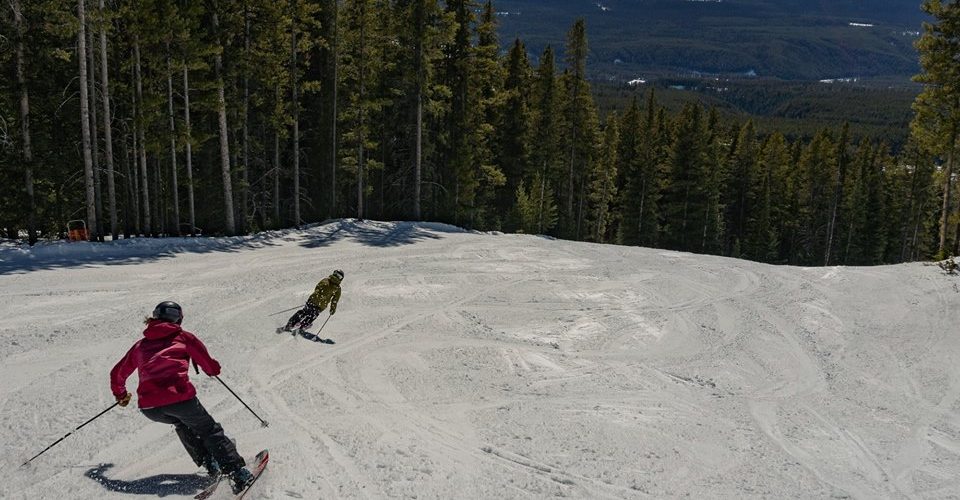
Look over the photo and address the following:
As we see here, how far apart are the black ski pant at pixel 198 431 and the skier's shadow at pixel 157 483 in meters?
0.26

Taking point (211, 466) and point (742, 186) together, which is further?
point (742, 186)

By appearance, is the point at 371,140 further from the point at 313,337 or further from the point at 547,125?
the point at 313,337

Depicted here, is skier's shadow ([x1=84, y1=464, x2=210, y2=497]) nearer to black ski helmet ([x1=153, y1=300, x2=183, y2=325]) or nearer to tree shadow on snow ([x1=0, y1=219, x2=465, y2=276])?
black ski helmet ([x1=153, y1=300, x2=183, y2=325])

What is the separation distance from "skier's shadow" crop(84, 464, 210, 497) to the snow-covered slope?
0.08 ft

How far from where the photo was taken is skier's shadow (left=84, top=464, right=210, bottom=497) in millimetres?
6859

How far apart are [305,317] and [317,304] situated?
368 mm

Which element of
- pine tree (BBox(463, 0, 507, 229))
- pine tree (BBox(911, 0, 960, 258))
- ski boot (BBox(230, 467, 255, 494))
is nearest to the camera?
ski boot (BBox(230, 467, 255, 494))

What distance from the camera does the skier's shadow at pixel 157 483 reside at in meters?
6.86

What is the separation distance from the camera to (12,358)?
34.5ft

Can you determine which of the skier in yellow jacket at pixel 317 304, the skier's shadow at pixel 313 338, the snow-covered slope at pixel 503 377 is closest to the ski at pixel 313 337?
the skier's shadow at pixel 313 338

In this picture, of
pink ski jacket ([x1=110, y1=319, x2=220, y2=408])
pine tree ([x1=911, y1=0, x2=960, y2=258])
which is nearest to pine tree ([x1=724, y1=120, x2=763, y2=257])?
pine tree ([x1=911, y1=0, x2=960, y2=258])

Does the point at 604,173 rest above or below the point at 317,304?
above

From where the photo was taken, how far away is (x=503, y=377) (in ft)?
37.1

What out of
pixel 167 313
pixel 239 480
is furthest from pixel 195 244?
pixel 239 480
